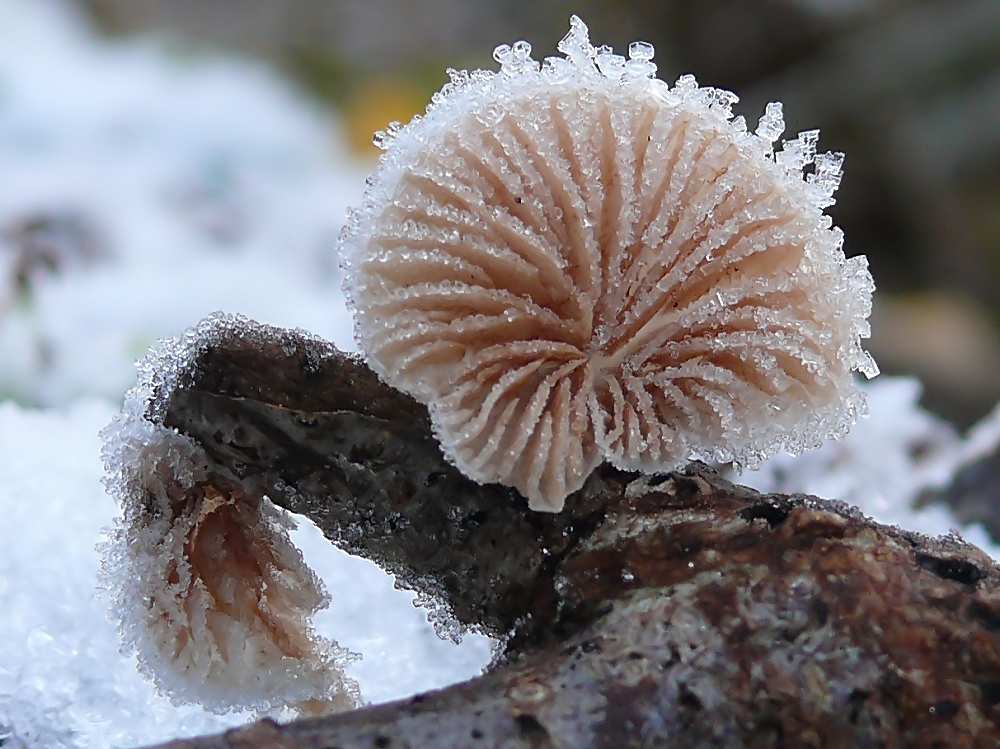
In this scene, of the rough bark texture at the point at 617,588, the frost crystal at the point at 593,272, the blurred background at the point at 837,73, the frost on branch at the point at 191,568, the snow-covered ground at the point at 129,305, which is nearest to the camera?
the rough bark texture at the point at 617,588

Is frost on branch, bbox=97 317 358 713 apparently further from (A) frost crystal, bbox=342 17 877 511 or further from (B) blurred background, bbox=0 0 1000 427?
(B) blurred background, bbox=0 0 1000 427

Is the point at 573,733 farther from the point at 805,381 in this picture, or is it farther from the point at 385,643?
the point at 385,643

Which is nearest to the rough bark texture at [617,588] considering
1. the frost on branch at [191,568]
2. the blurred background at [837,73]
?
the frost on branch at [191,568]

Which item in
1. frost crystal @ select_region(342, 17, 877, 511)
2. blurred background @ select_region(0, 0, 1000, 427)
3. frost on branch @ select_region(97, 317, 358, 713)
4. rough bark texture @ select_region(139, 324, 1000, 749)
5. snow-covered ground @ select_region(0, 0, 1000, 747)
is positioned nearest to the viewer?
rough bark texture @ select_region(139, 324, 1000, 749)

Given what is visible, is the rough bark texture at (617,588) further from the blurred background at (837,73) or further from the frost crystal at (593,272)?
the blurred background at (837,73)

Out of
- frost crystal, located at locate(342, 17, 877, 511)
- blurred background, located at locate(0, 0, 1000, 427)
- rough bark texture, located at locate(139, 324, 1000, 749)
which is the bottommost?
rough bark texture, located at locate(139, 324, 1000, 749)

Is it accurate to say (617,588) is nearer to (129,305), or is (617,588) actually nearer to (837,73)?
(129,305)

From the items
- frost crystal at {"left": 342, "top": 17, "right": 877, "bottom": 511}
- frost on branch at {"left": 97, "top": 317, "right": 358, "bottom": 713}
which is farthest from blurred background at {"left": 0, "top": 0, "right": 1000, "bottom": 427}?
frost crystal at {"left": 342, "top": 17, "right": 877, "bottom": 511}

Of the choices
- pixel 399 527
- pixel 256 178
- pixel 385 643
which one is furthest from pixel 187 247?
pixel 399 527
